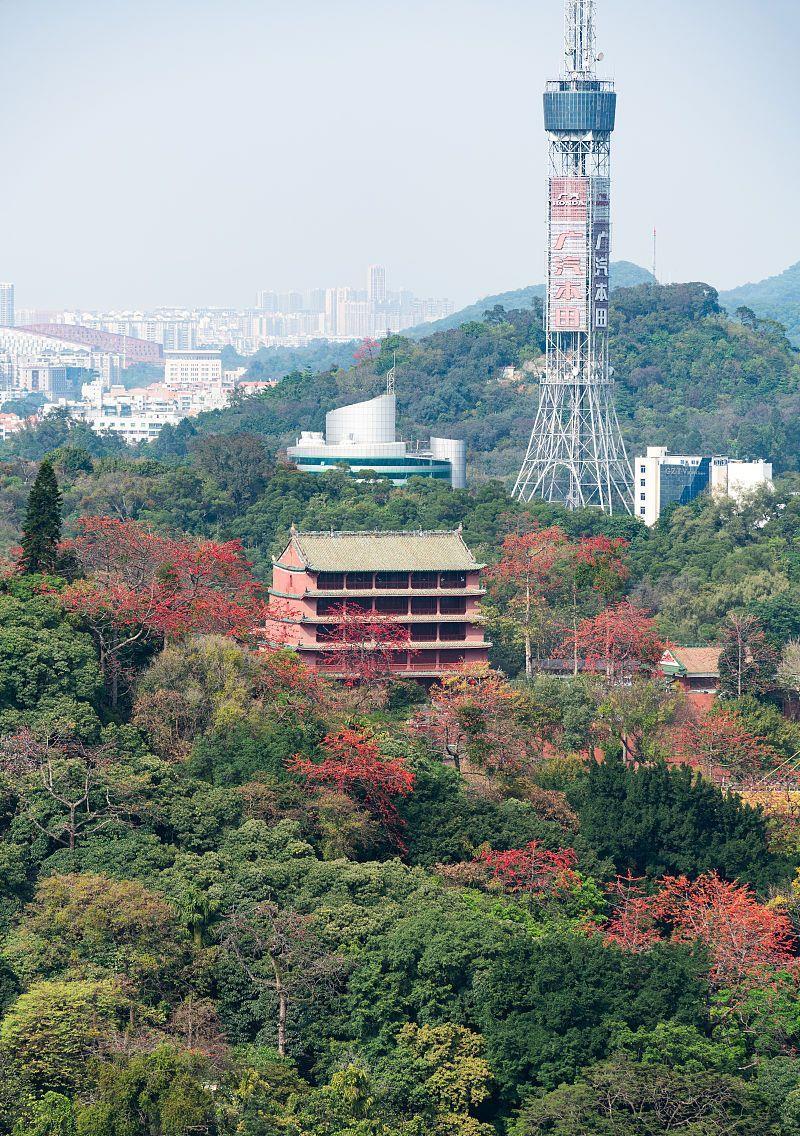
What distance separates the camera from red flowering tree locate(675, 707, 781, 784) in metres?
46.3

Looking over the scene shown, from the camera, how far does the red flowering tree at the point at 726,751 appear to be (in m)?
46.3

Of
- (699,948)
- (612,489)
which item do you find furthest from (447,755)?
(612,489)

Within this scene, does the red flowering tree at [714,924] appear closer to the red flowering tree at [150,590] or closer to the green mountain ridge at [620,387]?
the red flowering tree at [150,590]

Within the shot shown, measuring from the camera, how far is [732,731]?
47.0 metres

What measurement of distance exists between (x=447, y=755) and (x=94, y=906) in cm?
1240

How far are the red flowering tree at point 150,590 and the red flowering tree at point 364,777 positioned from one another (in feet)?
15.5

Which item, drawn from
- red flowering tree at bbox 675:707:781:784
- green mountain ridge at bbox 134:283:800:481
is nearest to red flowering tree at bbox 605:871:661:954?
red flowering tree at bbox 675:707:781:784

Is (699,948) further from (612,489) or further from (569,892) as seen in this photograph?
(612,489)

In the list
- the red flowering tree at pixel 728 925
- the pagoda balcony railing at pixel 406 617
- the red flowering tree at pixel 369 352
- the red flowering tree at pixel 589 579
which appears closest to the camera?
the red flowering tree at pixel 728 925

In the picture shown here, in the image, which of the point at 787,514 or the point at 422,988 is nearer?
the point at 422,988

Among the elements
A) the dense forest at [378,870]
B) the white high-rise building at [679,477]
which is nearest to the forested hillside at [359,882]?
the dense forest at [378,870]

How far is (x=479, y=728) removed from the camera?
1699 inches

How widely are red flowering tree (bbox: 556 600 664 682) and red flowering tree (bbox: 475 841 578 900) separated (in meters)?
14.1

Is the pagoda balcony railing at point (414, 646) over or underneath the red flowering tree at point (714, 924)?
over
